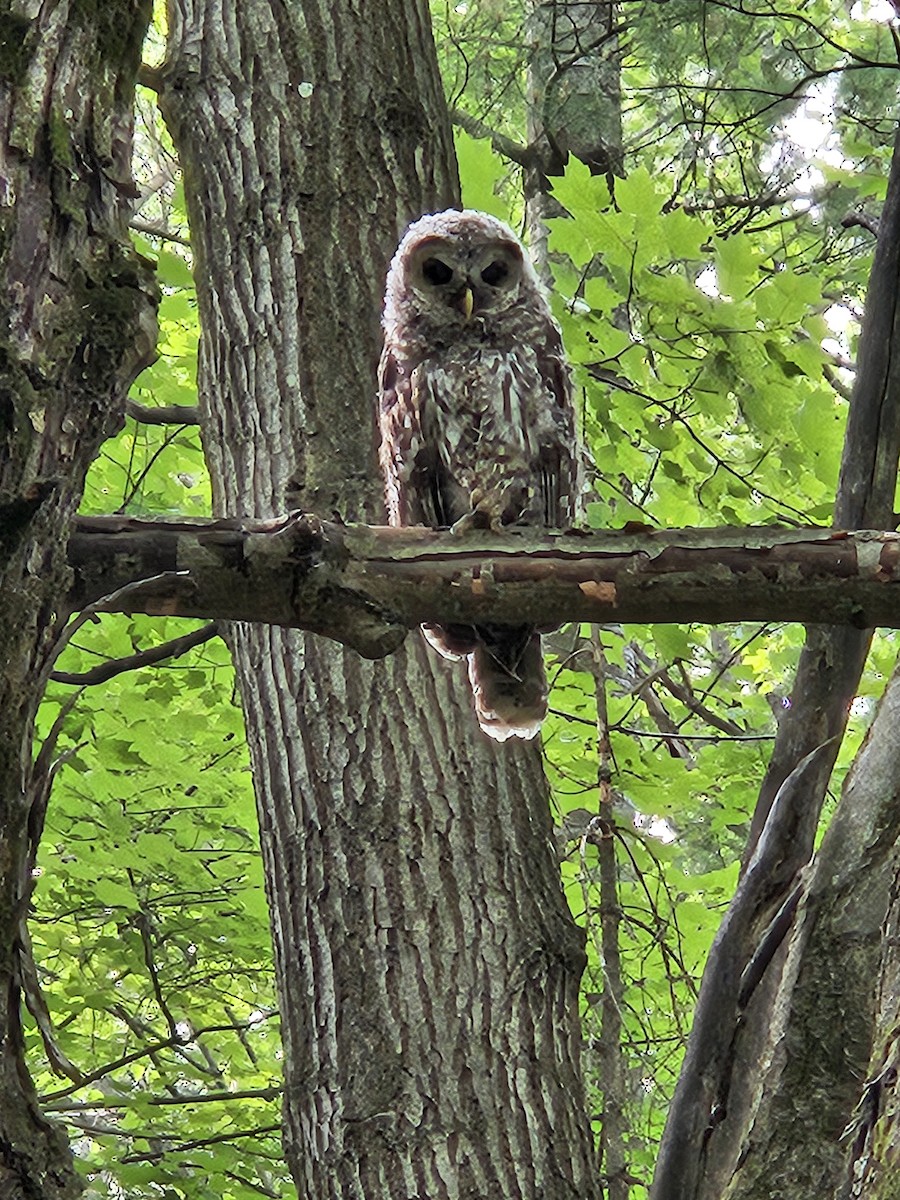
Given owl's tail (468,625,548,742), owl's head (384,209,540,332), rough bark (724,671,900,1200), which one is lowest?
rough bark (724,671,900,1200)

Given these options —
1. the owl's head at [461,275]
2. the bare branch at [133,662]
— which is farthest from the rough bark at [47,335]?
the owl's head at [461,275]

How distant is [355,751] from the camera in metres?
3.28

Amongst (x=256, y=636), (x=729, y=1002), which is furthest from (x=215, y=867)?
(x=729, y=1002)

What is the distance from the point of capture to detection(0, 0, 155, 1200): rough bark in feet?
5.31

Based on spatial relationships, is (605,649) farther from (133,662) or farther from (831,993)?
(831,993)

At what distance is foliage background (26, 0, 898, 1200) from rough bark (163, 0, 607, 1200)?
0.43m

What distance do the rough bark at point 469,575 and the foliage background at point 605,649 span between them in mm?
1628

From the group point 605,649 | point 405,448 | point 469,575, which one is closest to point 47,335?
point 469,575

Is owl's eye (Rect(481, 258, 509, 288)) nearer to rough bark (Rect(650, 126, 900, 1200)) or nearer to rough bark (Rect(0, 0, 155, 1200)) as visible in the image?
rough bark (Rect(650, 126, 900, 1200))

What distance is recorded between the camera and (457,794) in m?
3.26

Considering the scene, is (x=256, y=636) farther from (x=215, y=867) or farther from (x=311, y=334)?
(x=215, y=867)

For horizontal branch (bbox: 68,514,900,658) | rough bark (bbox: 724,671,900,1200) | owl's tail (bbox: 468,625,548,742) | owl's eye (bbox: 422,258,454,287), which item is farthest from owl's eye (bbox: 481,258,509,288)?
horizontal branch (bbox: 68,514,900,658)

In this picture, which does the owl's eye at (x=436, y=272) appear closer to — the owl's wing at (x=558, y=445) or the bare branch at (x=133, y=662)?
the owl's wing at (x=558, y=445)

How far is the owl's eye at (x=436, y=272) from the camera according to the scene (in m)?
4.08
